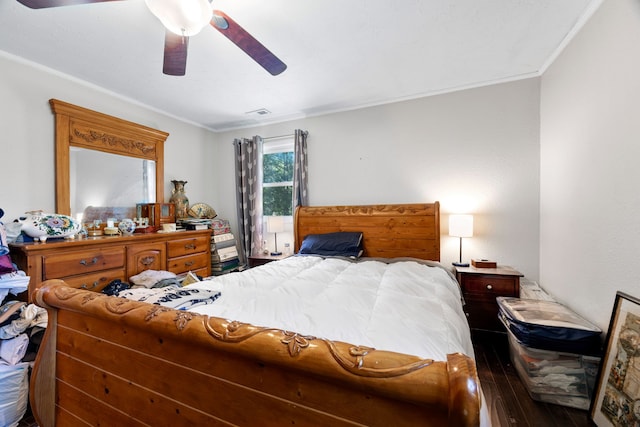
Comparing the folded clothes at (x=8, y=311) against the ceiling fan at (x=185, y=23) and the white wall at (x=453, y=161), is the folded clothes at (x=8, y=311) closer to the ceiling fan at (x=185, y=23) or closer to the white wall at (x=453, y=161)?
the ceiling fan at (x=185, y=23)

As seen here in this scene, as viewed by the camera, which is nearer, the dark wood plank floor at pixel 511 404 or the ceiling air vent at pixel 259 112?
the dark wood plank floor at pixel 511 404

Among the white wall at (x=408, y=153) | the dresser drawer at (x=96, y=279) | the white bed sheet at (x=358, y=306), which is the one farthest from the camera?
the white wall at (x=408, y=153)

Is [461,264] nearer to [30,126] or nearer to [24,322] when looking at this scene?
[24,322]

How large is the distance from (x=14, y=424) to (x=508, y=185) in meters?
4.04

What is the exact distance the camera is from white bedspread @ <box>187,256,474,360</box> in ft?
3.27

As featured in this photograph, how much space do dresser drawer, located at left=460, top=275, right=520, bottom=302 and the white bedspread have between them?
395mm

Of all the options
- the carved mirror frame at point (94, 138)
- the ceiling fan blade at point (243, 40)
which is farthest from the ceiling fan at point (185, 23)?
the carved mirror frame at point (94, 138)

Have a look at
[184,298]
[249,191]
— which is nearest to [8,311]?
[184,298]

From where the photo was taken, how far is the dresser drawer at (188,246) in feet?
9.23

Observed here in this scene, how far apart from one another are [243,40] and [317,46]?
79cm

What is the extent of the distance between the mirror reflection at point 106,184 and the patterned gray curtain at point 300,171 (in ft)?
5.75

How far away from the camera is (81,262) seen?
6.77 feet

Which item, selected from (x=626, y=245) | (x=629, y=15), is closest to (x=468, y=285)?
(x=626, y=245)

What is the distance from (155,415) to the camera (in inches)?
36.2
